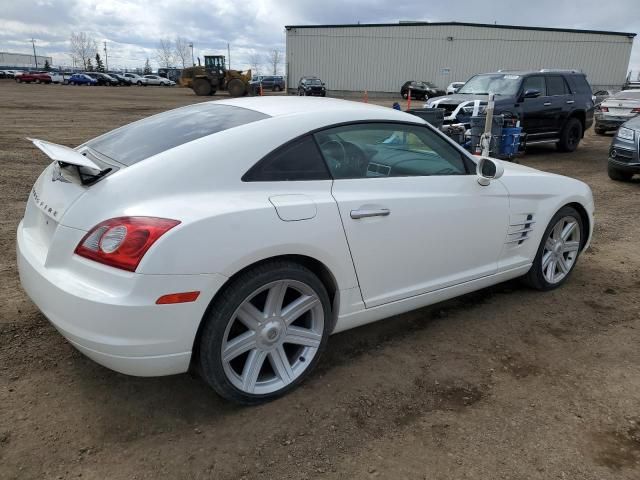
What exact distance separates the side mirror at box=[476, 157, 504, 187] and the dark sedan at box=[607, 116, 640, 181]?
6692 mm

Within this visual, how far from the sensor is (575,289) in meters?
4.38

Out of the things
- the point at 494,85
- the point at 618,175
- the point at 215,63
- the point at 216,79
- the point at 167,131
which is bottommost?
the point at 618,175

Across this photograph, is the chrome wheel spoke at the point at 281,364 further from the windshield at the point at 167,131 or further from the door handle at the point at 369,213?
the windshield at the point at 167,131

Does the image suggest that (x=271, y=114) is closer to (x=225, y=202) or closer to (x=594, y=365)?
(x=225, y=202)

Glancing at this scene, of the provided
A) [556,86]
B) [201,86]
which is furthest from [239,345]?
[201,86]

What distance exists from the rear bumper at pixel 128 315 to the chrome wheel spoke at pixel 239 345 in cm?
20

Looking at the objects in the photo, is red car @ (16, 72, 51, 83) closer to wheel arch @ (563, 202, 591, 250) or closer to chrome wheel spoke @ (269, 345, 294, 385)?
wheel arch @ (563, 202, 591, 250)

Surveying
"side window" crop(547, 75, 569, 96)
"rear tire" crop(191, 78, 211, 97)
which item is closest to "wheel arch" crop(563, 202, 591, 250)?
"side window" crop(547, 75, 569, 96)

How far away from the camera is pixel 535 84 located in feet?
39.0

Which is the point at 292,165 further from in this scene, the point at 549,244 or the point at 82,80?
the point at 82,80

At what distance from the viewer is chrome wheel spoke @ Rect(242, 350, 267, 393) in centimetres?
259

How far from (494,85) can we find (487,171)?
9755 mm

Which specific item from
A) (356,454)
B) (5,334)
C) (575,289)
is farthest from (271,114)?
(575,289)

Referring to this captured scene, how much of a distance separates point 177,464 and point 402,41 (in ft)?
162
